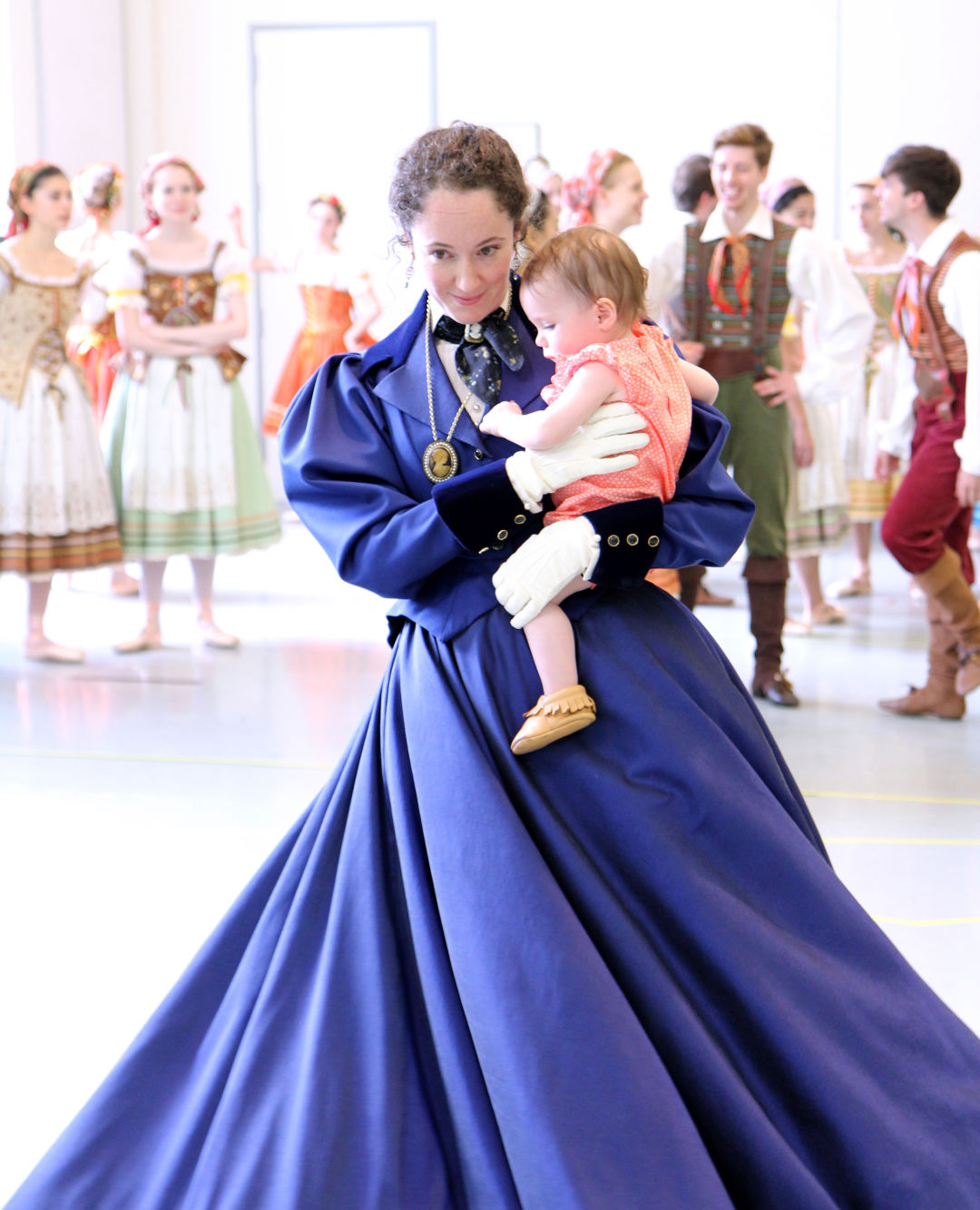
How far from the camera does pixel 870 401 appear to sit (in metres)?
6.41

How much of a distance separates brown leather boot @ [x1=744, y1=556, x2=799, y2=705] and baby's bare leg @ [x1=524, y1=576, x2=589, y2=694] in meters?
2.80

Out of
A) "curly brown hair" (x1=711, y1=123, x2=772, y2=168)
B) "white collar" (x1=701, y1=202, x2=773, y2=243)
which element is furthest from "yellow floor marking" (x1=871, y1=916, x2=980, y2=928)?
"curly brown hair" (x1=711, y1=123, x2=772, y2=168)

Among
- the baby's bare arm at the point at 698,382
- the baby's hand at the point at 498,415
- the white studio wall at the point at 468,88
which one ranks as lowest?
the baby's hand at the point at 498,415

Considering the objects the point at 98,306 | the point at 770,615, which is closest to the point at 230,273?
the point at 98,306

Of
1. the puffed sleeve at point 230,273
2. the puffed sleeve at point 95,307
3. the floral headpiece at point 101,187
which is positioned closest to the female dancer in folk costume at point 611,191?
the puffed sleeve at point 230,273

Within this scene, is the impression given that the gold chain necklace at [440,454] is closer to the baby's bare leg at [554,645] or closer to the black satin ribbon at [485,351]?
the black satin ribbon at [485,351]

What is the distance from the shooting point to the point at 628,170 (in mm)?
4211

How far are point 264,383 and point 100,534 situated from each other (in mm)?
4026

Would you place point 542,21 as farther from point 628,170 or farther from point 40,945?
point 40,945

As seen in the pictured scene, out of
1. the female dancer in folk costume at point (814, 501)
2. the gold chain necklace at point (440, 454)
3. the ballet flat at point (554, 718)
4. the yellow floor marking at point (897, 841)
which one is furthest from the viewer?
the female dancer in folk costume at point (814, 501)

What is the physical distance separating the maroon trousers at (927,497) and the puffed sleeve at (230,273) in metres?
2.53

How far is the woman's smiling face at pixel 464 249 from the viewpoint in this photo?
1673 mm

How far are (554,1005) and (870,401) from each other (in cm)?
540

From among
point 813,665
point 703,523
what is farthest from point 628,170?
point 703,523
